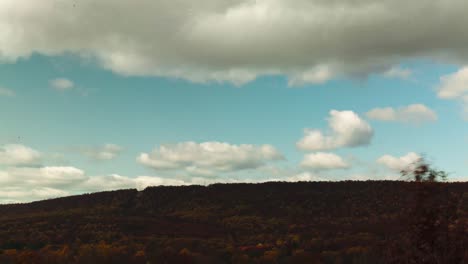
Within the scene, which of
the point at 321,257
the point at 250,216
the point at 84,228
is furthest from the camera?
the point at 250,216

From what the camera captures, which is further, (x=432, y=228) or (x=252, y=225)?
(x=252, y=225)

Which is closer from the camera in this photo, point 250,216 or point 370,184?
point 250,216

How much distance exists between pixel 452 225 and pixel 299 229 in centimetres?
5062

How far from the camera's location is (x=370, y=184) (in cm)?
9256

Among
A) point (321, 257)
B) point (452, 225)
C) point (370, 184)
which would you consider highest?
point (370, 184)

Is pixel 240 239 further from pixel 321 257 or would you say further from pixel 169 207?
pixel 169 207

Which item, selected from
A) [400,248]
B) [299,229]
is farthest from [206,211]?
[400,248]

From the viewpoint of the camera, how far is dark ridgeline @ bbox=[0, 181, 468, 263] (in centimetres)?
1452

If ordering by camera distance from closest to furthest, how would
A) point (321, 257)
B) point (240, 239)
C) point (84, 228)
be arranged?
point (321, 257), point (240, 239), point (84, 228)

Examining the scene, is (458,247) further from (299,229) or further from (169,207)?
(169,207)

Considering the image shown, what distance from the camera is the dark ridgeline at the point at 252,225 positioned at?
1452cm

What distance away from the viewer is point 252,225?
7069 centimetres

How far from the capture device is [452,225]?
1384 centimetres

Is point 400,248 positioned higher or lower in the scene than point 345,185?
lower
